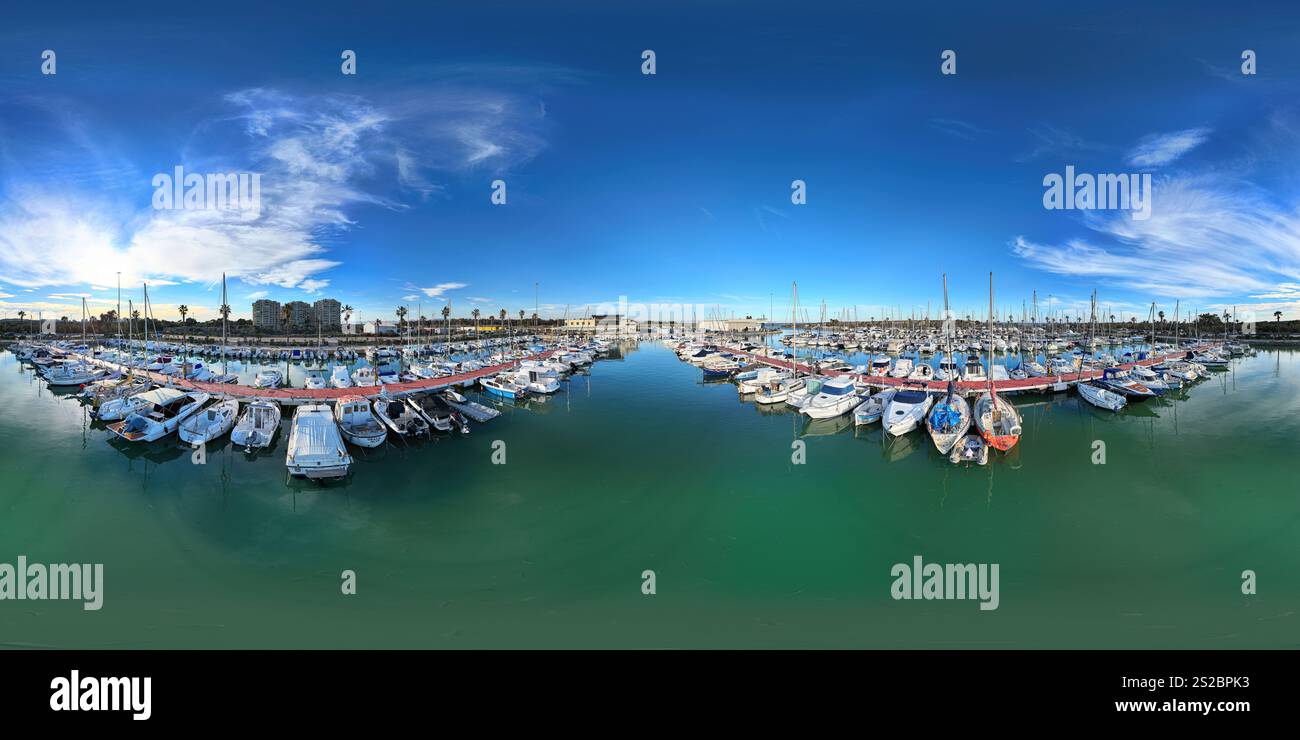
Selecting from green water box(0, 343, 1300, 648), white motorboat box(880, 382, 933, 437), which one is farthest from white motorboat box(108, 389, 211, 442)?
white motorboat box(880, 382, 933, 437)

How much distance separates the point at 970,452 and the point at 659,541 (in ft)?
31.0

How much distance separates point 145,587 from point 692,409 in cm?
1666

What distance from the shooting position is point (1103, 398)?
19609 millimetres

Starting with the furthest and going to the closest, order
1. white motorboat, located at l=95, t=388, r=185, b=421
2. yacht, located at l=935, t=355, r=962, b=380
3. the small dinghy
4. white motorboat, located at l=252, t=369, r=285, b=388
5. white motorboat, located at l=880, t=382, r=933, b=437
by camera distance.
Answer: yacht, located at l=935, t=355, r=962, b=380
white motorboat, located at l=252, t=369, r=285, b=388
white motorboat, located at l=95, t=388, r=185, b=421
white motorboat, located at l=880, t=382, r=933, b=437
the small dinghy

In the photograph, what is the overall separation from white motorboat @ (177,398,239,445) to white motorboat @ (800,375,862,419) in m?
19.9

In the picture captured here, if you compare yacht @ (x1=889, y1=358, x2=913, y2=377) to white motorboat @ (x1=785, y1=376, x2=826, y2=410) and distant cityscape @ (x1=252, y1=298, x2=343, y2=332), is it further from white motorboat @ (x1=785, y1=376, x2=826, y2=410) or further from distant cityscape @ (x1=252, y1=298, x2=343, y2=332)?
distant cityscape @ (x1=252, y1=298, x2=343, y2=332)

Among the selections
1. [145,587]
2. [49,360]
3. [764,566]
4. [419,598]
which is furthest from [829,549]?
[49,360]

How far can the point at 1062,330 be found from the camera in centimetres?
7919

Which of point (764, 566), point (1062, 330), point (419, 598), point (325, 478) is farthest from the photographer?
point (1062, 330)

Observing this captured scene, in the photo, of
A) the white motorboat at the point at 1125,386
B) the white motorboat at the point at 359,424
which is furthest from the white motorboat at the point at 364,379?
the white motorboat at the point at 1125,386

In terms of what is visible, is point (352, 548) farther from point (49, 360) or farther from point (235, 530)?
point (49, 360)

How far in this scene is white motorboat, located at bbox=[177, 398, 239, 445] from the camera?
529 inches

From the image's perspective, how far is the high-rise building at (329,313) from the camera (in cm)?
8238

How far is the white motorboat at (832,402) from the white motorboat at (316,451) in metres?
15.5
